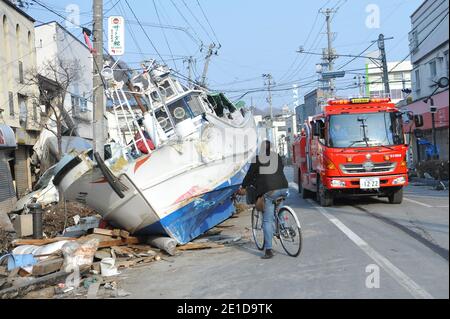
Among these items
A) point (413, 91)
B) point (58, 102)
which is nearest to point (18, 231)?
point (58, 102)

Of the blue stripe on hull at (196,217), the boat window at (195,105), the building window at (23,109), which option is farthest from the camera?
the building window at (23,109)

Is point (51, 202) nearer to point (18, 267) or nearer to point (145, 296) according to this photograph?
point (18, 267)

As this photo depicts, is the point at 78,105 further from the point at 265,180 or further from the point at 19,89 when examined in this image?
the point at 265,180

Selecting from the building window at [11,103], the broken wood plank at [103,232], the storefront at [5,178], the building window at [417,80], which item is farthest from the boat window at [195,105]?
the building window at [417,80]

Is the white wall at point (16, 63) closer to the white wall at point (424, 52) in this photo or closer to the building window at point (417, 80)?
the white wall at point (424, 52)

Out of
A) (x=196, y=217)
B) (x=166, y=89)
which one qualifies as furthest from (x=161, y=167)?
(x=166, y=89)

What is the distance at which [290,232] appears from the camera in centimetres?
870

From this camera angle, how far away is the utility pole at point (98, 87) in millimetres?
14154

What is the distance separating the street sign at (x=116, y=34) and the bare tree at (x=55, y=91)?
10.8 metres

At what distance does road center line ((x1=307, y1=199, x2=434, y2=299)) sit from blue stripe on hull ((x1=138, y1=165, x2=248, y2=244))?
2598 mm

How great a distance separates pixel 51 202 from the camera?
59.5 feet

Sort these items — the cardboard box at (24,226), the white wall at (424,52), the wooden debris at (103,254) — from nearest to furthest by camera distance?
the wooden debris at (103,254) → the cardboard box at (24,226) → the white wall at (424,52)

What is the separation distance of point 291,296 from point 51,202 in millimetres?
13719

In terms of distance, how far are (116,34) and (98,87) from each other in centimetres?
255
